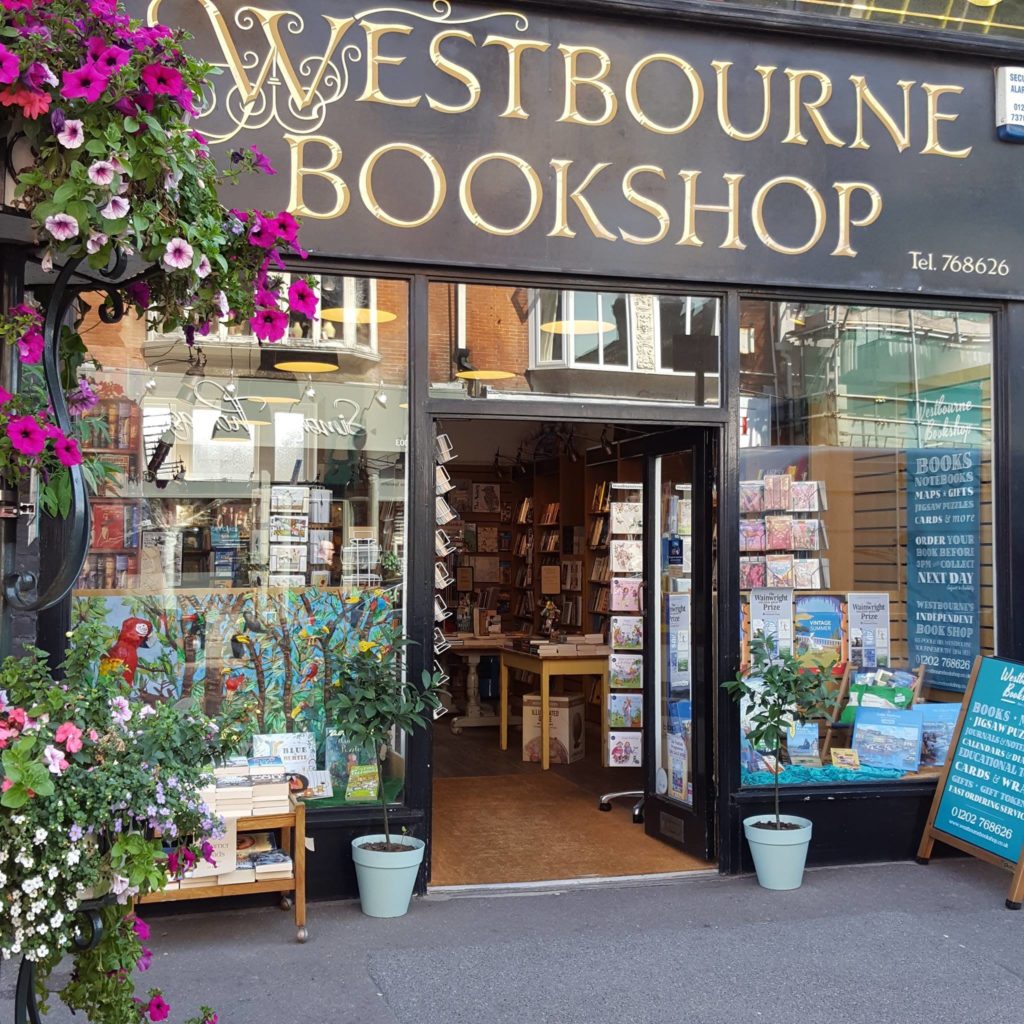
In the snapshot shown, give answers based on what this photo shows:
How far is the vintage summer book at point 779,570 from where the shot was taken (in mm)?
6557

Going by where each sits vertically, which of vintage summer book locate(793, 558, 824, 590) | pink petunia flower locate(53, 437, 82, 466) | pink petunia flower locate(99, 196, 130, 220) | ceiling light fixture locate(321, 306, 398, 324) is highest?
ceiling light fixture locate(321, 306, 398, 324)

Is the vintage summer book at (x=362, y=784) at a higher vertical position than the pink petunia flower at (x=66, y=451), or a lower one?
lower

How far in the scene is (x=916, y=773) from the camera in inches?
256

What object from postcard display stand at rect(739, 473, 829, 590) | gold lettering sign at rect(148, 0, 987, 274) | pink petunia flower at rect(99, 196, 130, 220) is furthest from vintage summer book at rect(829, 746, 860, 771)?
pink petunia flower at rect(99, 196, 130, 220)

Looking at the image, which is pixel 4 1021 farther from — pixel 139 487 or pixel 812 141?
pixel 812 141

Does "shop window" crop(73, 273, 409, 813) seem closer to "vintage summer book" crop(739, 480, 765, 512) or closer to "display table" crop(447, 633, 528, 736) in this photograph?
"vintage summer book" crop(739, 480, 765, 512)

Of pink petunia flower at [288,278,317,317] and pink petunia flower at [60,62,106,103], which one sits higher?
pink petunia flower at [60,62,106,103]

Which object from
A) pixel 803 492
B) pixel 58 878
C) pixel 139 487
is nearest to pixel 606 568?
pixel 803 492

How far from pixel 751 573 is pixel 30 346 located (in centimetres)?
450

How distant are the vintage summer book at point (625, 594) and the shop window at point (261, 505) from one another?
3.19 meters

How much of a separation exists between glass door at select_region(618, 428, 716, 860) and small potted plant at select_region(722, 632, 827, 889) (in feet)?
1.02

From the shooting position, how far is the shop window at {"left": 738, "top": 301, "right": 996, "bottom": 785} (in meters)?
6.50

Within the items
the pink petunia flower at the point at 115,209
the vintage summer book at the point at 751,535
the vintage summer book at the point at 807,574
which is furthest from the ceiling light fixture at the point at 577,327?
the pink petunia flower at the point at 115,209

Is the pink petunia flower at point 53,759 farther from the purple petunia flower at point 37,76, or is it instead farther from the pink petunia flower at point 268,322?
the purple petunia flower at point 37,76
